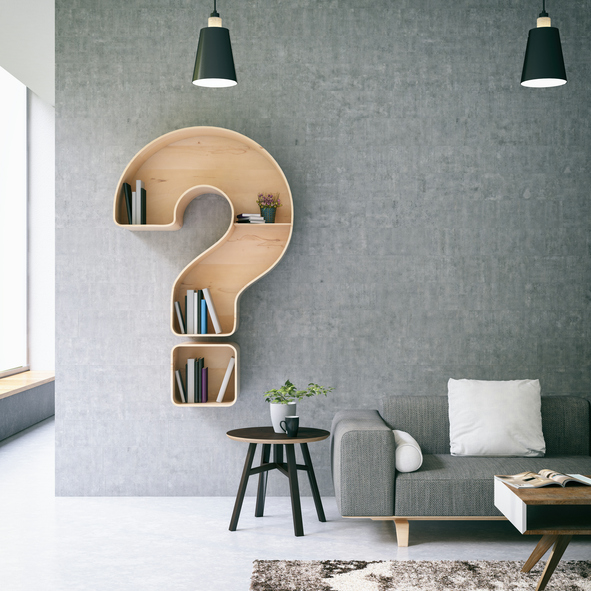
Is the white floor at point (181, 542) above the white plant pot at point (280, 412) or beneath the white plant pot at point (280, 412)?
beneath

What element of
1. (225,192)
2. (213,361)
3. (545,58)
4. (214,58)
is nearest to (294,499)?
(213,361)

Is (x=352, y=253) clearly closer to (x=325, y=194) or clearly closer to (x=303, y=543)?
(x=325, y=194)

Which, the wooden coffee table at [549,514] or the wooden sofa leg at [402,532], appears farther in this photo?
the wooden sofa leg at [402,532]

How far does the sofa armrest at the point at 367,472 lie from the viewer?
343cm

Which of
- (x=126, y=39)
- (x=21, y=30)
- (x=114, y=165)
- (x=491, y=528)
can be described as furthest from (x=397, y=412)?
(x=21, y=30)

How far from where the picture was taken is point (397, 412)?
405 centimetres

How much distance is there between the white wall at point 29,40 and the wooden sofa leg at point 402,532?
4.50 m

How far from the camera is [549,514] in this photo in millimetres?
2926

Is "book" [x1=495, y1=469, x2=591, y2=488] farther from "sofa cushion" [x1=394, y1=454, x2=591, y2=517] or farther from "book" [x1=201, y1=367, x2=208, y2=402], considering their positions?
"book" [x1=201, y1=367, x2=208, y2=402]

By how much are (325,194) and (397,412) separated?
149 centimetres

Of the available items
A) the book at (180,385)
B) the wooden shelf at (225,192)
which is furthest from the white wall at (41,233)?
the book at (180,385)

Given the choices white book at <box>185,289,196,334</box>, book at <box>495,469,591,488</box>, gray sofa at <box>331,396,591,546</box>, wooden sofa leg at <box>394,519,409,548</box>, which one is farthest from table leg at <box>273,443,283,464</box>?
book at <box>495,469,591,488</box>

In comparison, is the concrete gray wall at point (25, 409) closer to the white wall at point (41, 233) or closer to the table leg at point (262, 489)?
the white wall at point (41, 233)

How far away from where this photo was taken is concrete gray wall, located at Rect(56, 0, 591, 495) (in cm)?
448
